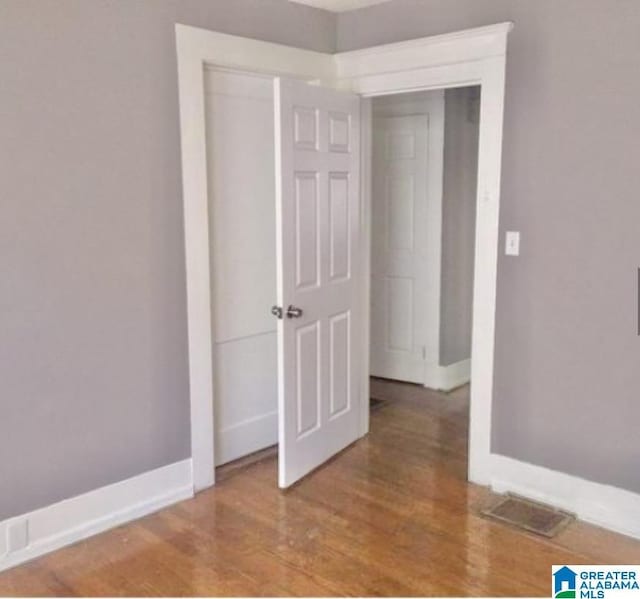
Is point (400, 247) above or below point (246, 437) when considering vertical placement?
above

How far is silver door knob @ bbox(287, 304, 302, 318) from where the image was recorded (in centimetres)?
319

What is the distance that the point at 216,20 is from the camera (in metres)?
3.13

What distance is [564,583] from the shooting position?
2533 millimetres

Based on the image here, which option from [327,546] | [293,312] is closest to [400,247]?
[293,312]

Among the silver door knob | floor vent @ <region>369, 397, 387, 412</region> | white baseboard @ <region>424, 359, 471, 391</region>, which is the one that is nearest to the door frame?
the silver door knob

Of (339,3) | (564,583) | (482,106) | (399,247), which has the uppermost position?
(339,3)

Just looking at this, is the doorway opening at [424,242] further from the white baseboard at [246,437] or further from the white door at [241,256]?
the white door at [241,256]

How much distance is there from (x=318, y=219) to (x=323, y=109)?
1.76 ft

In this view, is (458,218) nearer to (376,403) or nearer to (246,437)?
(376,403)

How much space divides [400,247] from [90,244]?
2.76 m

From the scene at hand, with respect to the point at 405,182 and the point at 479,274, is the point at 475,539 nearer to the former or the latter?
the point at 479,274

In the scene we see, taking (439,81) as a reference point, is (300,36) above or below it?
above

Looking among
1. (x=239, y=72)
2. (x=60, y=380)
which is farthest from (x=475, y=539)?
(x=239, y=72)

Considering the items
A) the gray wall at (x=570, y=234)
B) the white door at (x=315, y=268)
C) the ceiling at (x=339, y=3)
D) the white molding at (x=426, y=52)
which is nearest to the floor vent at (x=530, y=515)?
the gray wall at (x=570, y=234)
